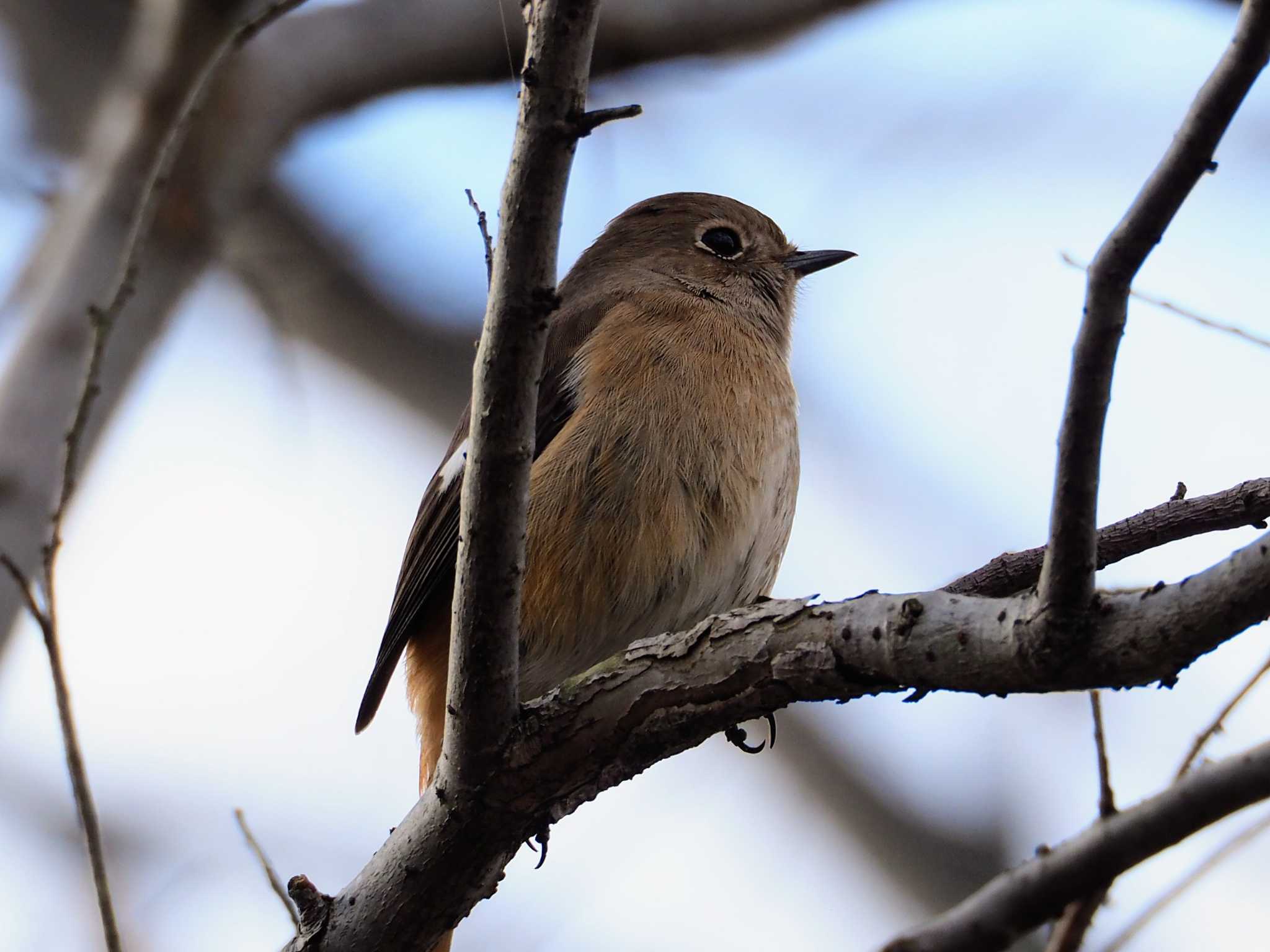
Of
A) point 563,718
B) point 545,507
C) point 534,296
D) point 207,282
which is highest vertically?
point 207,282

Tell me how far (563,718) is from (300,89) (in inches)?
218

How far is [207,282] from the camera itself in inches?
288

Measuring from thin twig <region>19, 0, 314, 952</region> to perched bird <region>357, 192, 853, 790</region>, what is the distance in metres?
0.92

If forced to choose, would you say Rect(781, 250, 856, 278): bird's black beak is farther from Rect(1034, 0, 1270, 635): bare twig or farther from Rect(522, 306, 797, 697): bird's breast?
Rect(1034, 0, 1270, 635): bare twig

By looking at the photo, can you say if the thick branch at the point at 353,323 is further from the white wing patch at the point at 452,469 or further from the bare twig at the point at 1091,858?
the bare twig at the point at 1091,858

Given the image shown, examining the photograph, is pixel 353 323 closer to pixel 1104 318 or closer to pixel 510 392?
pixel 510 392

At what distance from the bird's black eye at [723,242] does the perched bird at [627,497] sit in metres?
0.64

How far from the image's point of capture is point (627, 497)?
3545 mm

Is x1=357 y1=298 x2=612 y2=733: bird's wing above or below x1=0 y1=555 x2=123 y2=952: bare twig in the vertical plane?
above

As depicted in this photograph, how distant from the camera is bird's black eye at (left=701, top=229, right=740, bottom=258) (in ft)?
16.7

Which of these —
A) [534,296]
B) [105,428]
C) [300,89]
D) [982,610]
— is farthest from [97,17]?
[982,610]

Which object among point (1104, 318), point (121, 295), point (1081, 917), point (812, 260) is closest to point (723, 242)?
point (812, 260)

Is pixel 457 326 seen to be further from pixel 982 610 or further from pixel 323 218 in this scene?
pixel 982 610

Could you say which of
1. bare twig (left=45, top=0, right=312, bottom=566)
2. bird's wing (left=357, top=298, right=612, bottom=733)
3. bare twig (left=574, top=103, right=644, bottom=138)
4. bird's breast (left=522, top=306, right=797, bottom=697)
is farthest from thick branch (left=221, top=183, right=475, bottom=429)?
bare twig (left=574, top=103, right=644, bottom=138)
